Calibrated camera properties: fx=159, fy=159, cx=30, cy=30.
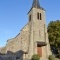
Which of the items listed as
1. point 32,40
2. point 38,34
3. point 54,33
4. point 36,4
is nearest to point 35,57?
point 32,40

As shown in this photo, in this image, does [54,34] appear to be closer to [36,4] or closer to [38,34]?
[38,34]

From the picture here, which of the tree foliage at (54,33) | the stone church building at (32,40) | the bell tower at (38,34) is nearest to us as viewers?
the stone church building at (32,40)

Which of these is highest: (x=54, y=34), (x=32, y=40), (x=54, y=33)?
(x=54, y=33)

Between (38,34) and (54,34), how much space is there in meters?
6.96

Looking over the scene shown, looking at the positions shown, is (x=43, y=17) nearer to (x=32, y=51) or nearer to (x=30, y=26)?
(x=30, y=26)

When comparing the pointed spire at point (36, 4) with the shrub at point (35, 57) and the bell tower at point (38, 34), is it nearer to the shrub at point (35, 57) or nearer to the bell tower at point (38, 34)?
the bell tower at point (38, 34)

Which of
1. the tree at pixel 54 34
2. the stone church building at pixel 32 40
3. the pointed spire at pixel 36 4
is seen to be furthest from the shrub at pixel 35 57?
the pointed spire at pixel 36 4

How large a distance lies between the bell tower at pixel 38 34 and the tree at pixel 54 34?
14.5 feet

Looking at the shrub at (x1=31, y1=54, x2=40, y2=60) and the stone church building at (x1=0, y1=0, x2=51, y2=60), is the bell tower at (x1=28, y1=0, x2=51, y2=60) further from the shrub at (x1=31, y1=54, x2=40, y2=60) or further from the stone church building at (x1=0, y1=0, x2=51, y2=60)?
the shrub at (x1=31, y1=54, x2=40, y2=60)

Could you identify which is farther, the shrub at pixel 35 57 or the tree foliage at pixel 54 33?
the tree foliage at pixel 54 33

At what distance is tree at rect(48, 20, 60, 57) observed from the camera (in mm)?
45494

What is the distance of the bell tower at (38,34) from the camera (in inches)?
1559

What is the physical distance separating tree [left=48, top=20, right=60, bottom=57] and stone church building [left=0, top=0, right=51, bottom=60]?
4.48m

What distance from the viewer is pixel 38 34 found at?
41.2m
